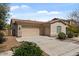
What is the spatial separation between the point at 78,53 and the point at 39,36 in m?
0.81

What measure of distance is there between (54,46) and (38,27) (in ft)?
1.54

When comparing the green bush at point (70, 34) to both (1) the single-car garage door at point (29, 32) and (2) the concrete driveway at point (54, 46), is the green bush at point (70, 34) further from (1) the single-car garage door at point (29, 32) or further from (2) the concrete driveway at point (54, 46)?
(1) the single-car garage door at point (29, 32)

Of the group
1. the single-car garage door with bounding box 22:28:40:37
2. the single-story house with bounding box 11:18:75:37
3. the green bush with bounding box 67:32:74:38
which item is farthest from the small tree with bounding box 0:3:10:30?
the green bush with bounding box 67:32:74:38

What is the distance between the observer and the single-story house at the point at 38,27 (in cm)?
734

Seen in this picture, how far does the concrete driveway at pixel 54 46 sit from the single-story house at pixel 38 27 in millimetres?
95

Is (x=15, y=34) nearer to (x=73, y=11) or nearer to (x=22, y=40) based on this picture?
(x=22, y=40)

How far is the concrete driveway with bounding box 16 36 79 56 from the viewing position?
7305 mm

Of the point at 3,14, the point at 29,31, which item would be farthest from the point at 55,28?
the point at 3,14

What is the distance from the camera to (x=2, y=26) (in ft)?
24.1

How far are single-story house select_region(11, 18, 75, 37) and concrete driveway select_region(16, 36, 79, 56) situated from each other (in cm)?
10

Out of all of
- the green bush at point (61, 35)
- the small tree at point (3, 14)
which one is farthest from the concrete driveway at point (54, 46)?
the small tree at point (3, 14)

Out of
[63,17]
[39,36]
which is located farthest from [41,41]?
[63,17]

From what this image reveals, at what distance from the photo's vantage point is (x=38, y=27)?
291 inches

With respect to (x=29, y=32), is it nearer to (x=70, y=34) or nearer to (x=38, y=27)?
(x=38, y=27)
